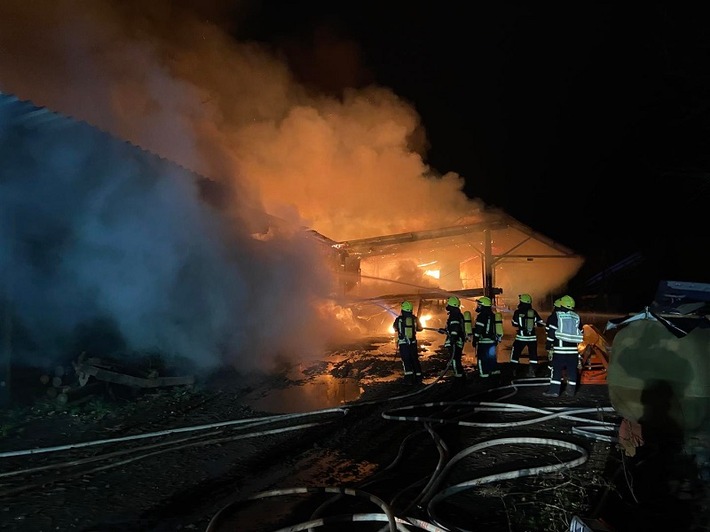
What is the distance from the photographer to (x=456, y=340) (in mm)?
8195

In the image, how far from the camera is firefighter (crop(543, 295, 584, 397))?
6.66 meters

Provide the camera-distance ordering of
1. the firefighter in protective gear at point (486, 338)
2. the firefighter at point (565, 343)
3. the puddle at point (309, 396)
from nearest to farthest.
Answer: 1. the firefighter at point (565, 343)
2. the puddle at point (309, 396)
3. the firefighter in protective gear at point (486, 338)

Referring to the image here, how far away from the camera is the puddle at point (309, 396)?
6.81m

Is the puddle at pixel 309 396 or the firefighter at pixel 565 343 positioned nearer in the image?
the firefighter at pixel 565 343

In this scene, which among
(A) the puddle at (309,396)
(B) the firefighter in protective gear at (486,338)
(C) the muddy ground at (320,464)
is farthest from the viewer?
(B) the firefighter in protective gear at (486,338)

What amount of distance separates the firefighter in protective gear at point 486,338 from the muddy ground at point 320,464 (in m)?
0.79

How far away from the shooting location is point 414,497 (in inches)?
142

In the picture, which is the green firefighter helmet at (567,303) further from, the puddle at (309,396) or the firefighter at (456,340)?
the puddle at (309,396)

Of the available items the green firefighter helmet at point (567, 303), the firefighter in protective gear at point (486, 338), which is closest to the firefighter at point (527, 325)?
the firefighter in protective gear at point (486, 338)

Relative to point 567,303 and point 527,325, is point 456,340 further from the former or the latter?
point 567,303

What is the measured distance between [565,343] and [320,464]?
4.13 meters

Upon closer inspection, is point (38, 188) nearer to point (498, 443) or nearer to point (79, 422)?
point (79, 422)

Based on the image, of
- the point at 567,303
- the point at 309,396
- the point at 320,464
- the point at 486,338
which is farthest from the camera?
the point at 486,338

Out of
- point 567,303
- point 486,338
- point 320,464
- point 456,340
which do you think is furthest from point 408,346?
point 320,464
